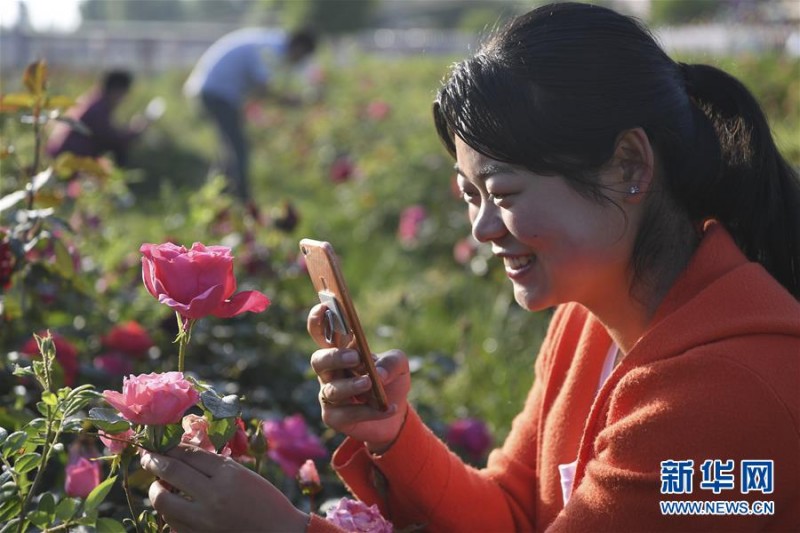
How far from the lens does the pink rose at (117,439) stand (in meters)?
1.04

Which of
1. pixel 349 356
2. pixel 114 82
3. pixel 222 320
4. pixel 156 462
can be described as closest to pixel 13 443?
pixel 156 462

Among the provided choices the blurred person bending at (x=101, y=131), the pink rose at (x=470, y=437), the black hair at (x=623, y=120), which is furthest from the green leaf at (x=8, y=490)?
the blurred person bending at (x=101, y=131)

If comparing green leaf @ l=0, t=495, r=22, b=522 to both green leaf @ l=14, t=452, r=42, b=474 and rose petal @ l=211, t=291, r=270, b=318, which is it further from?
rose petal @ l=211, t=291, r=270, b=318

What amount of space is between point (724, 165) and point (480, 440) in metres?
0.98

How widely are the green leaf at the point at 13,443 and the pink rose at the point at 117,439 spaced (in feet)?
0.25

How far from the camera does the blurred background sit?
7.27 feet

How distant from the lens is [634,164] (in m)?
1.29

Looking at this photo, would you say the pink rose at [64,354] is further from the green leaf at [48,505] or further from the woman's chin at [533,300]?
the woman's chin at [533,300]

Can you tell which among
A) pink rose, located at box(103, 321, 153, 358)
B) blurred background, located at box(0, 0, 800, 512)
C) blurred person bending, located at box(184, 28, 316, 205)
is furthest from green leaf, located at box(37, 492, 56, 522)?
blurred person bending, located at box(184, 28, 316, 205)

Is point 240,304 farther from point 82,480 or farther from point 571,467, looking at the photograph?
point 571,467

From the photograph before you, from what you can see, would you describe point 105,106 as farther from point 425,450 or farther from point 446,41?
point 446,41

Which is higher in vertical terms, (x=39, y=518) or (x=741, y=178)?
(x=741, y=178)

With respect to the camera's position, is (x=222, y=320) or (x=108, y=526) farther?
(x=222, y=320)

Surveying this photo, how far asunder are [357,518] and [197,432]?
0.27 meters
